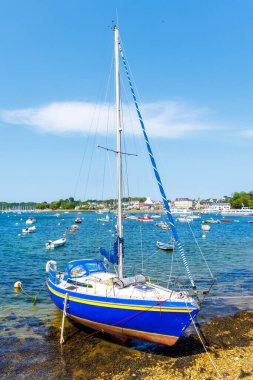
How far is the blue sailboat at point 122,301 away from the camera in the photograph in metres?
14.1

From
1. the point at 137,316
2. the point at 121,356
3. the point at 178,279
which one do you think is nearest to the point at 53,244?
the point at 178,279

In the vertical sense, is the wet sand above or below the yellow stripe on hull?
below

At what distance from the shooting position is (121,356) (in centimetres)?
1474

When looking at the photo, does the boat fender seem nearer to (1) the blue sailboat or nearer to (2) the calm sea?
(2) the calm sea

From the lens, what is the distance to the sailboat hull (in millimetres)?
13938

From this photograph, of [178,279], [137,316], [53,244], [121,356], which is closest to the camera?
[137,316]

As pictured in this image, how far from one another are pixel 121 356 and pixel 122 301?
2422 mm

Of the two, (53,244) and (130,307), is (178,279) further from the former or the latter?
(53,244)

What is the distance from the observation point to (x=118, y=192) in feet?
59.0

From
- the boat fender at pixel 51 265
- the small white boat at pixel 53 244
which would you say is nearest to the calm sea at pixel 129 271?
the small white boat at pixel 53 244

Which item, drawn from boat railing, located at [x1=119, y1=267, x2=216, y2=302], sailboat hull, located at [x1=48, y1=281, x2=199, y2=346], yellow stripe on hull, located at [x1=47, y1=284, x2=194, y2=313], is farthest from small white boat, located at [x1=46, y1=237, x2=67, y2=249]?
→ sailboat hull, located at [x1=48, y1=281, x2=199, y2=346]

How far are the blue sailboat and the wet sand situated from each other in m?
0.81

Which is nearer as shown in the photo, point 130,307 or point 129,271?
point 130,307

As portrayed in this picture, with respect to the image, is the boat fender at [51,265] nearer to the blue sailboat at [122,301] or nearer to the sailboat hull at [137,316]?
the blue sailboat at [122,301]
